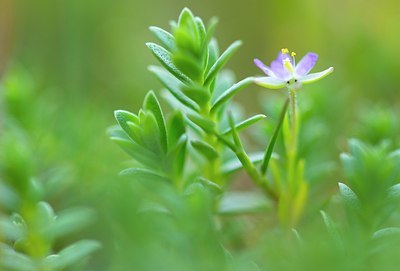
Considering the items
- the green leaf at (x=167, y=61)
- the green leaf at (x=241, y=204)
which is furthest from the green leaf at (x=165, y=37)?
the green leaf at (x=241, y=204)

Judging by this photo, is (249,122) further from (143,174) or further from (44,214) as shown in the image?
(44,214)

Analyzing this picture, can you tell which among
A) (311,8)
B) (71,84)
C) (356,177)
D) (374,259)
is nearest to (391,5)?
(311,8)

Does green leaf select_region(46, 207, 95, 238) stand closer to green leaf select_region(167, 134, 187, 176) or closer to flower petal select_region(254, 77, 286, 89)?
green leaf select_region(167, 134, 187, 176)

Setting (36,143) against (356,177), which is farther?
(36,143)

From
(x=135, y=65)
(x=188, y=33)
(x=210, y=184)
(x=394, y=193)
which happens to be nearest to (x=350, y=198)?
(x=394, y=193)

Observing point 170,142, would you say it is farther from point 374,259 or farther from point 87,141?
point 87,141

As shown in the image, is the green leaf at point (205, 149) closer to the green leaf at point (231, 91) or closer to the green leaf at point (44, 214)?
the green leaf at point (231, 91)
